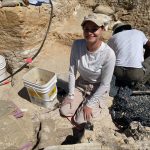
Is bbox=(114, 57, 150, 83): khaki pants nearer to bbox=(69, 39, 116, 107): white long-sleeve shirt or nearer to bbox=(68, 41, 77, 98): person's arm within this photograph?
bbox=(69, 39, 116, 107): white long-sleeve shirt

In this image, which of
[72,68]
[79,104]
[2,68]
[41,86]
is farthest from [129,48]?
[2,68]

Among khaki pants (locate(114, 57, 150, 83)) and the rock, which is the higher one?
the rock

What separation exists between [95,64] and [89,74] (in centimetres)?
19

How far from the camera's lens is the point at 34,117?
4398 mm

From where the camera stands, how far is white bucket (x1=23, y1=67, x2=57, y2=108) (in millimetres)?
4234

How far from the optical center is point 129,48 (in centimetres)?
449

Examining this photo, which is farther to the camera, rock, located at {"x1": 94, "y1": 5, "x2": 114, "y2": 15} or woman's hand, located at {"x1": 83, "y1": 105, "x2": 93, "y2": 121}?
rock, located at {"x1": 94, "y1": 5, "x2": 114, "y2": 15}

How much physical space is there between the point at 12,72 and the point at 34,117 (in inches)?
48.7

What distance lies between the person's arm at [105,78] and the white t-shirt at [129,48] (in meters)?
0.65

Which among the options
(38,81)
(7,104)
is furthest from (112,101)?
(7,104)

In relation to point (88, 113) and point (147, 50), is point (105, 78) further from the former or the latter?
point (147, 50)

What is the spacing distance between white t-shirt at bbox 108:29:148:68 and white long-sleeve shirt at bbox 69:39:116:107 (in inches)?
24.5

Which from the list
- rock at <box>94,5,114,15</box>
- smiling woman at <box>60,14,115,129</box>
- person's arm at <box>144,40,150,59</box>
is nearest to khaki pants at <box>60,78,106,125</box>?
smiling woman at <box>60,14,115,129</box>

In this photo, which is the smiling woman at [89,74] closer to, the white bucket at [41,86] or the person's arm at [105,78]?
the person's arm at [105,78]
